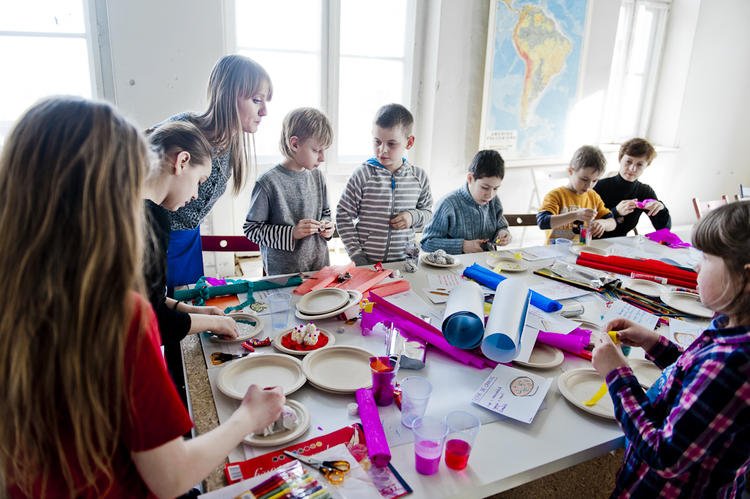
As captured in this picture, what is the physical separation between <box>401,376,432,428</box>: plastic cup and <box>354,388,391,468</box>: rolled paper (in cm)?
6

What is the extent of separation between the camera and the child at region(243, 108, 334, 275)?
198 centimetres

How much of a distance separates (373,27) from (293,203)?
245cm

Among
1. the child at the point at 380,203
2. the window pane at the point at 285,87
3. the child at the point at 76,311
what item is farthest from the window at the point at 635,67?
the child at the point at 76,311

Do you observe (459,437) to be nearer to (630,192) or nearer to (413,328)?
(413,328)

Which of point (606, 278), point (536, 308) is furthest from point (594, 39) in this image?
point (536, 308)

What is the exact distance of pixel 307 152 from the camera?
2.00 m

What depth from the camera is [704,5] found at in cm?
473

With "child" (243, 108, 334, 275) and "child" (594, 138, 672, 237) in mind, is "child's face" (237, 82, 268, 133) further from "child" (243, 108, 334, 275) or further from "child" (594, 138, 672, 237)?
"child" (594, 138, 672, 237)

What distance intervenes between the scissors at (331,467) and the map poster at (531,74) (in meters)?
3.61

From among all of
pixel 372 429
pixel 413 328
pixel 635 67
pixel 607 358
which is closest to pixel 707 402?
pixel 607 358

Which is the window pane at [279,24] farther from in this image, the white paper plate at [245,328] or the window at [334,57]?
the white paper plate at [245,328]

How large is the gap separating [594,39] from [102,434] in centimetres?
493

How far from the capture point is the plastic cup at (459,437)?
0.92 metres

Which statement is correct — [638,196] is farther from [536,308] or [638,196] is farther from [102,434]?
[102,434]
